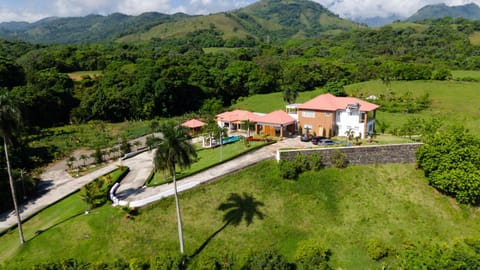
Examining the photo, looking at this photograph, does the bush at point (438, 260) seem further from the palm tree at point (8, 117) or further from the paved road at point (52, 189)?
the paved road at point (52, 189)

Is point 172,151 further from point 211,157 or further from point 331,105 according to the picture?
point 331,105

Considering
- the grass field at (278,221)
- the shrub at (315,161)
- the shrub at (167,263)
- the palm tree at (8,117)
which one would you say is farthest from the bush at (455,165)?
the palm tree at (8,117)

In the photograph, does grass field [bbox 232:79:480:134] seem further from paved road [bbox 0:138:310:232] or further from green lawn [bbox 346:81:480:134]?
paved road [bbox 0:138:310:232]

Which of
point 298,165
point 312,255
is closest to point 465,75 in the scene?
point 298,165

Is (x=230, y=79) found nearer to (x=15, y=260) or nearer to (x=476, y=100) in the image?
(x=476, y=100)

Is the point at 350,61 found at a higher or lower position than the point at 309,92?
higher

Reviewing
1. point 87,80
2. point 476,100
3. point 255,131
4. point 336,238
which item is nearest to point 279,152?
point 336,238
